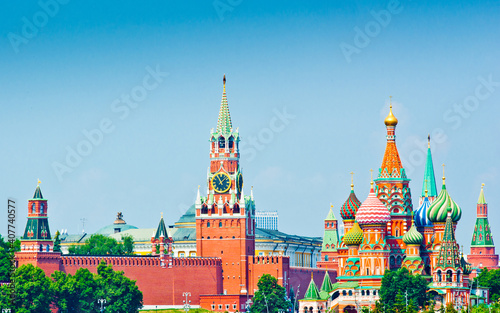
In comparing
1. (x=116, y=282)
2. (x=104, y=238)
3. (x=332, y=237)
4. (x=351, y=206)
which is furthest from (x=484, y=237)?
(x=116, y=282)

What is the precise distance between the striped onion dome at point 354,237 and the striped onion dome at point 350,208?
1055 cm

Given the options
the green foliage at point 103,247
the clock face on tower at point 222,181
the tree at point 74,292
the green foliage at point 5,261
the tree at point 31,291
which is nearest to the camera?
the tree at point 31,291

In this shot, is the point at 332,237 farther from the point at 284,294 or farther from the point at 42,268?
the point at 42,268

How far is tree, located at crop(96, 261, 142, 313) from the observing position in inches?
5787

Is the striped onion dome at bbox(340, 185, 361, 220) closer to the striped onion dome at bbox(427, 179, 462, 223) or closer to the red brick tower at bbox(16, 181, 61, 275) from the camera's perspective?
the striped onion dome at bbox(427, 179, 462, 223)

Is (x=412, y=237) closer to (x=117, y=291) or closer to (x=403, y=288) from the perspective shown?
(x=403, y=288)

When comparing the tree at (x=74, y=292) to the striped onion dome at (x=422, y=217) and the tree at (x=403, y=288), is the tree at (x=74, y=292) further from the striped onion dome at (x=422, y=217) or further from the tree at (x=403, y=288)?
the striped onion dome at (x=422, y=217)

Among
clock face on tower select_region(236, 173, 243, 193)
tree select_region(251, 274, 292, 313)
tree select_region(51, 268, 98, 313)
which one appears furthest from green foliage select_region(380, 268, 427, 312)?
clock face on tower select_region(236, 173, 243, 193)

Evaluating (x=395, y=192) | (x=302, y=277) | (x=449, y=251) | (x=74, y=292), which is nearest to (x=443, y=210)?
(x=395, y=192)

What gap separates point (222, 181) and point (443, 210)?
29.7 metres

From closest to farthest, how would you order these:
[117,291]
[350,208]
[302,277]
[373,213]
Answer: [117,291] → [373,213] → [350,208] → [302,277]

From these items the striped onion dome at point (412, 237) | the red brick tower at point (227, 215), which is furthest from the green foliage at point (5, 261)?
the striped onion dome at point (412, 237)

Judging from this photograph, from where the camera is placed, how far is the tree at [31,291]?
13925cm

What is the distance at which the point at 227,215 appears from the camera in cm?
16750
